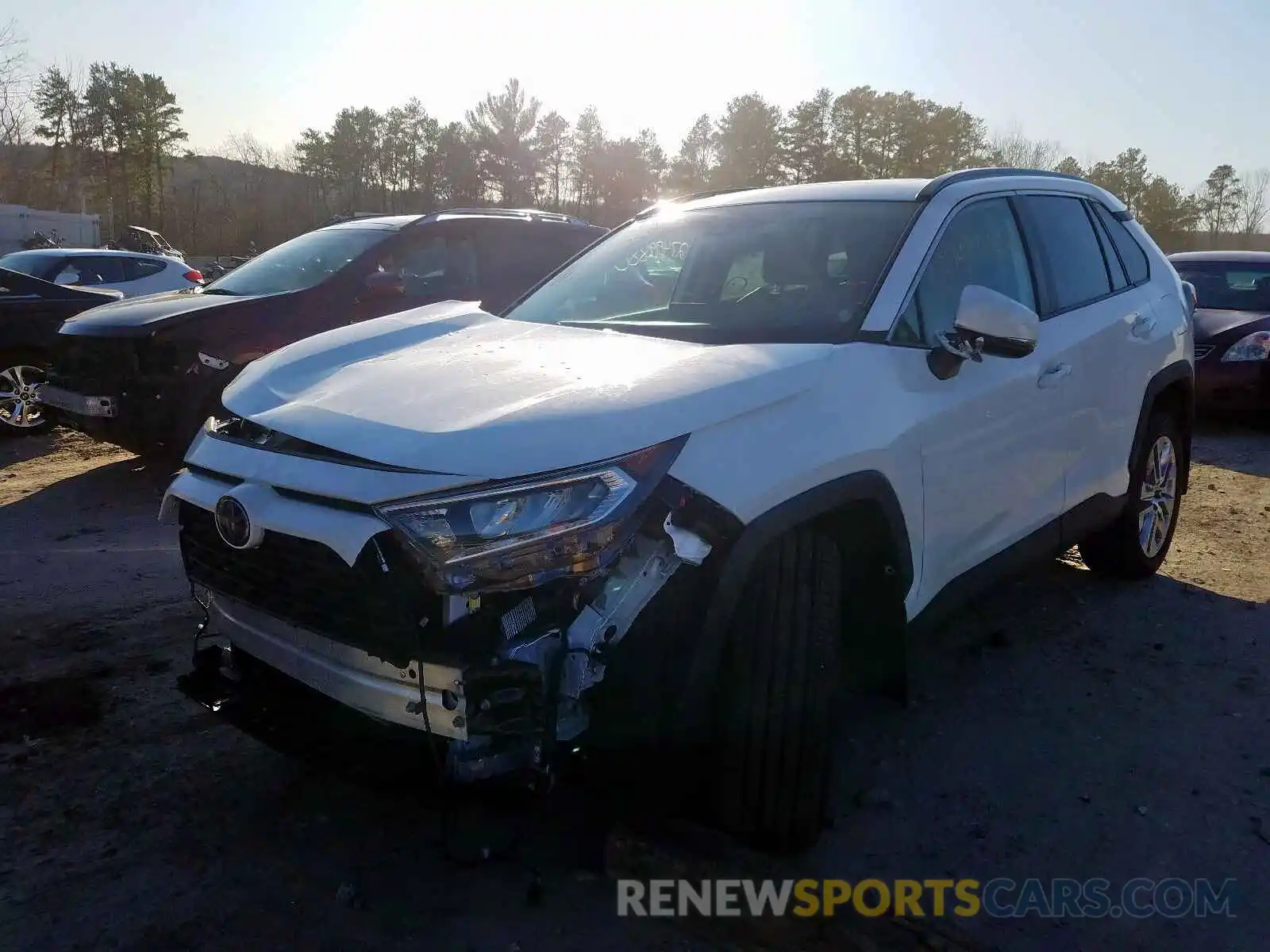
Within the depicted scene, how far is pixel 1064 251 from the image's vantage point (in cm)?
417

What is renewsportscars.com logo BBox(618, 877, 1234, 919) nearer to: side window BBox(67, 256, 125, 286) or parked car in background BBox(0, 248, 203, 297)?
parked car in background BBox(0, 248, 203, 297)

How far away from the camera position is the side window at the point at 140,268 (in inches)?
446

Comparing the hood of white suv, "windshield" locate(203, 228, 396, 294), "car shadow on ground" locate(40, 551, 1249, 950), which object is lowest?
"car shadow on ground" locate(40, 551, 1249, 950)

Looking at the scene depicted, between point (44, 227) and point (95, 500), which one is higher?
point (44, 227)

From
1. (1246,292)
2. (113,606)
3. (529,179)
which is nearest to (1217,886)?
(113,606)

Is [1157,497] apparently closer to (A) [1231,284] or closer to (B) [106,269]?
(A) [1231,284]

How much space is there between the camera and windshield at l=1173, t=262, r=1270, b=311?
34.0ft

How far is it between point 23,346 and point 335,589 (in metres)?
7.99

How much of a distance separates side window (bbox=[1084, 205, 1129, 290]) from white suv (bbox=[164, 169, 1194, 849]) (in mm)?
813

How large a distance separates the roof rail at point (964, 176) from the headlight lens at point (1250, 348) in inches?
249

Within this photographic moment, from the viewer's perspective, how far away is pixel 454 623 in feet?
7.05

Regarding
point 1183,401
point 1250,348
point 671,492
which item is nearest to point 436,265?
point 1183,401

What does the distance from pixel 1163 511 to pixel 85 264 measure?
10447 mm

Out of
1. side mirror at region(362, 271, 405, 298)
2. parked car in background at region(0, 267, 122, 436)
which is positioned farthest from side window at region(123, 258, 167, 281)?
side mirror at region(362, 271, 405, 298)
